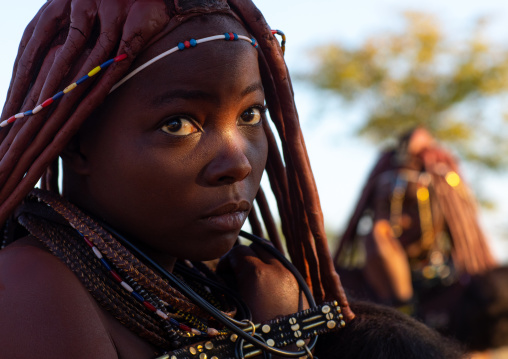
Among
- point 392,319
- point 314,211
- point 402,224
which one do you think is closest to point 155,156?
point 314,211

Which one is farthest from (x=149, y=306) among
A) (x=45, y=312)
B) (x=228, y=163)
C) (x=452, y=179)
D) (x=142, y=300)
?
(x=452, y=179)

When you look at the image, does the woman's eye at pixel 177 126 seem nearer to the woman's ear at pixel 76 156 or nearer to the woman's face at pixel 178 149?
the woman's face at pixel 178 149

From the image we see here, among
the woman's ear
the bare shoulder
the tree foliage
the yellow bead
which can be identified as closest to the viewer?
the bare shoulder

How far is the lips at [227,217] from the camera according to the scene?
60.1 inches

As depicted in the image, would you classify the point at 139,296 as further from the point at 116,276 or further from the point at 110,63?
the point at 110,63

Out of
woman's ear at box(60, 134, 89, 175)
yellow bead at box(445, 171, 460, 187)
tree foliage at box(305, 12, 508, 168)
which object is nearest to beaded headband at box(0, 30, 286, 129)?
woman's ear at box(60, 134, 89, 175)

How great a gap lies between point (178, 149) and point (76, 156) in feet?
0.81

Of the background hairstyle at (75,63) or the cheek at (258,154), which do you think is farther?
the cheek at (258,154)

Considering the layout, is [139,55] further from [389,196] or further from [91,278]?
[389,196]

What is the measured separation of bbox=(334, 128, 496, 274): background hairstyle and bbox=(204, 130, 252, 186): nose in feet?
13.8

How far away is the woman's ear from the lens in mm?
1562

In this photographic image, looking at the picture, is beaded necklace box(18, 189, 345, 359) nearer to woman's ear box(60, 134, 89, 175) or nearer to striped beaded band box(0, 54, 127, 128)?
woman's ear box(60, 134, 89, 175)

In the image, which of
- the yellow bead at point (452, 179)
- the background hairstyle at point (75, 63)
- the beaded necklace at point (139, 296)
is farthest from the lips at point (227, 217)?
the yellow bead at point (452, 179)

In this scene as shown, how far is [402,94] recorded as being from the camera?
1457 cm
